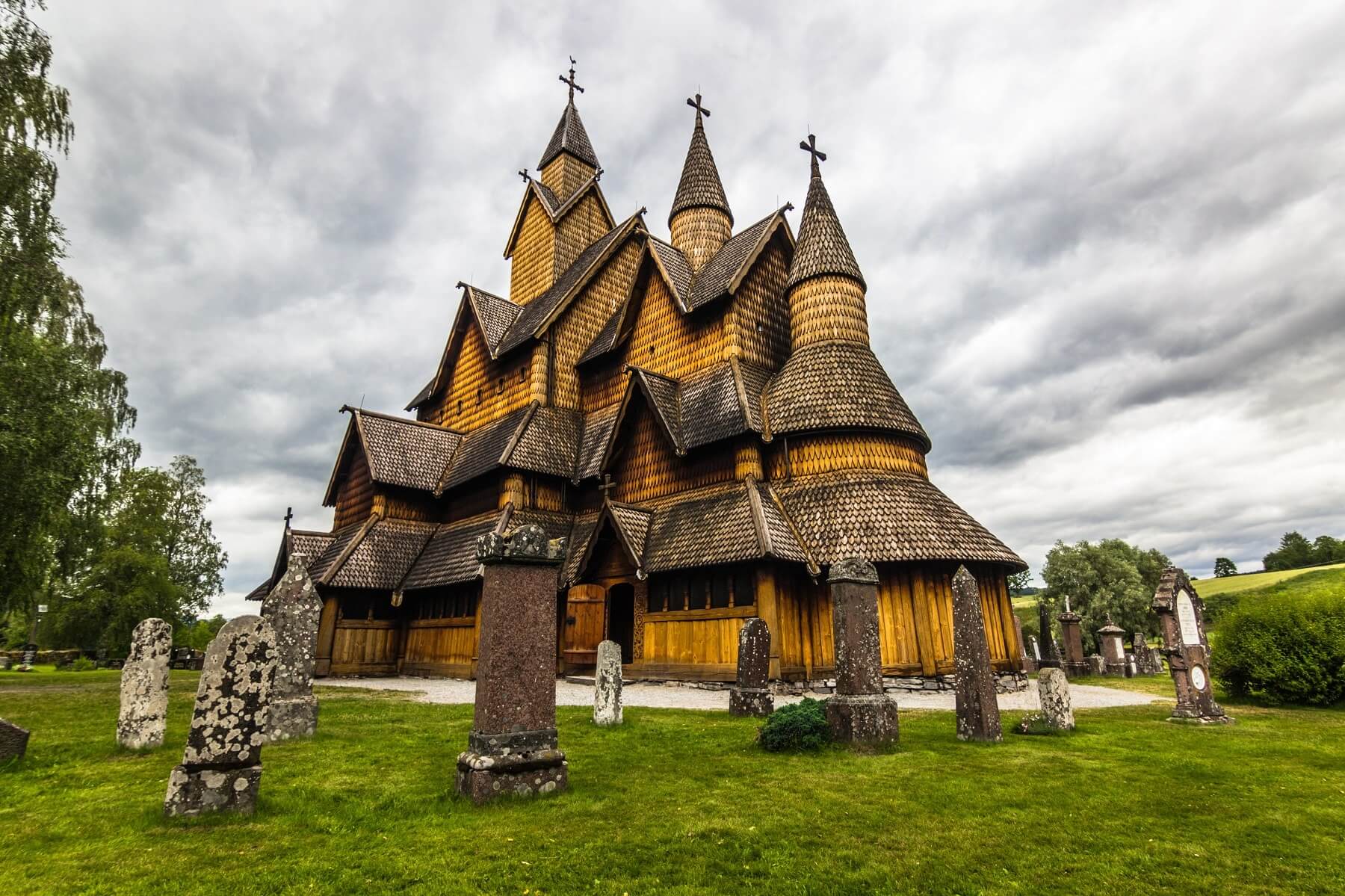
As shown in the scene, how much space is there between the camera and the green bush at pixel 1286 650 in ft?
39.6

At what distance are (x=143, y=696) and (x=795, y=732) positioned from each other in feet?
24.5

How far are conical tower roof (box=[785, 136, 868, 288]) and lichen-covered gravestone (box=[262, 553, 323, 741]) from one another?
15.7 meters

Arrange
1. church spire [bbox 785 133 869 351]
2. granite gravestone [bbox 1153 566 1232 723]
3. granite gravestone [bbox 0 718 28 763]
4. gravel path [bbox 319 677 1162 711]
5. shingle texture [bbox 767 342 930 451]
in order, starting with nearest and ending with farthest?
granite gravestone [bbox 0 718 28 763] → granite gravestone [bbox 1153 566 1232 723] → gravel path [bbox 319 677 1162 711] → shingle texture [bbox 767 342 930 451] → church spire [bbox 785 133 869 351]

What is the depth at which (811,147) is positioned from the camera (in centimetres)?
2141

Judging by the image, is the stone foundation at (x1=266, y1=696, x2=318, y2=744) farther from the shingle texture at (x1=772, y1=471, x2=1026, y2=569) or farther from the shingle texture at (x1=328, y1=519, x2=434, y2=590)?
the shingle texture at (x1=328, y1=519, x2=434, y2=590)

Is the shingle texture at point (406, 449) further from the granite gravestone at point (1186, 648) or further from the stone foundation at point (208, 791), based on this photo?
the granite gravestone at point (1186, 648)

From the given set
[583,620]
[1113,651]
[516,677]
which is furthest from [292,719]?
[1113,651]

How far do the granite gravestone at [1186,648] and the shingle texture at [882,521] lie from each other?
4.46 meters

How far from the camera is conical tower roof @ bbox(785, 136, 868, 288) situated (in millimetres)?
19875

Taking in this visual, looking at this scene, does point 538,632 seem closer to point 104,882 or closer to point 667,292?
point 104,882

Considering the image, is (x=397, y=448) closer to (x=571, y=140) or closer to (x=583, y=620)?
(x=583, y=620)

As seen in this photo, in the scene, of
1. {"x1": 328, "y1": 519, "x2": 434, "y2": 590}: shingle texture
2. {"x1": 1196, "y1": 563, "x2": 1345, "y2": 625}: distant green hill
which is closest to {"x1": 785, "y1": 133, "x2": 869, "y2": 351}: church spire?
{"x1": 328, "y1": 519, "x2": 434, "y2": 590}: shingle texture

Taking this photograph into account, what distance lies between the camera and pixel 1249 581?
67625 millimetres

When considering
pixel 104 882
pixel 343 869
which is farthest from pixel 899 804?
pixel 104 882
